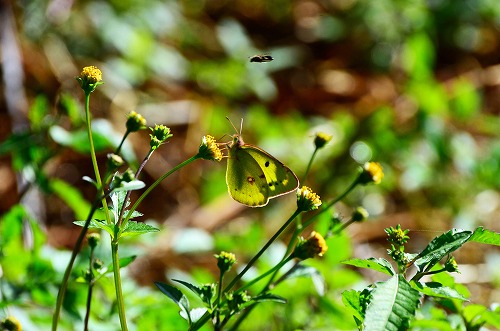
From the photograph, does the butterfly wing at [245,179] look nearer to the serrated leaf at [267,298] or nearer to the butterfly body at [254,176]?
the butterfly body at [254,176]

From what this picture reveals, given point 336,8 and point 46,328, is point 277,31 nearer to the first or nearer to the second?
point 336,8

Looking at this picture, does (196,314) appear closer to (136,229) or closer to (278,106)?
(136,229)

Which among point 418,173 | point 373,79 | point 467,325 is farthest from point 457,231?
point 373,79

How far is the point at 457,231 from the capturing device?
871 mm

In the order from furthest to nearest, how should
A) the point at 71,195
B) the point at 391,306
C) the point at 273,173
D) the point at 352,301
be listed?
the point at 71,195 → the point at 273,173 → the point at 352,301 → the point at 391,306

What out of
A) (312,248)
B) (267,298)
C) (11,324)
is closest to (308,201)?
(312,248)

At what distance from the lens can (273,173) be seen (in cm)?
119

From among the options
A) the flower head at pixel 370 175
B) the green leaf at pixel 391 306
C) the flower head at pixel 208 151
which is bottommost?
the green leaf at pixel 391 306

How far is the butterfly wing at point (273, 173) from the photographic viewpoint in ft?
3.77

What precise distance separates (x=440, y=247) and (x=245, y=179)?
48cm

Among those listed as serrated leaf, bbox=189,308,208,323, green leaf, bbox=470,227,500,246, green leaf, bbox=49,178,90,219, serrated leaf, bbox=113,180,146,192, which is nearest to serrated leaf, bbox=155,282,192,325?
serrated leaf, bbox=189,308,208,323

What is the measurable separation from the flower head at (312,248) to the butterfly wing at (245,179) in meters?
0.25

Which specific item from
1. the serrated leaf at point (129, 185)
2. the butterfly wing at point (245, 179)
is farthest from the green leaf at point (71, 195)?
the serrated leaf at point (129, 185)

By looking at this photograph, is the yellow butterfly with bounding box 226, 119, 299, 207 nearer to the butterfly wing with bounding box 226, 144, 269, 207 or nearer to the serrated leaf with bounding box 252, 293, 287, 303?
the butterfly wing with bounding box 226, 144, 269, 207
